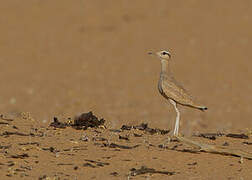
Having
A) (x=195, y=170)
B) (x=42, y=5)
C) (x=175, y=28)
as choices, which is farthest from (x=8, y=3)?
(x=195, y=170)

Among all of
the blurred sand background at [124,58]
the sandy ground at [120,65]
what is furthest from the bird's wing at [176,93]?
the blurred sand background at [124,58]

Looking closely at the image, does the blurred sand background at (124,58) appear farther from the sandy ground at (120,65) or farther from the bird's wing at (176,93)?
the bird's wing at (176,93)

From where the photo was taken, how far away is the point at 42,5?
32.6m

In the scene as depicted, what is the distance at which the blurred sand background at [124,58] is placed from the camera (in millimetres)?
22047

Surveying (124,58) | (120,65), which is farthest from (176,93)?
(124,58)

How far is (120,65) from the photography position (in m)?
27.2

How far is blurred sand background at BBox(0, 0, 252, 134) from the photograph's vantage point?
72.3 ft

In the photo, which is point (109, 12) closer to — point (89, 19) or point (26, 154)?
point (89, 19)

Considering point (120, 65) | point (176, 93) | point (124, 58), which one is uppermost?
point (124, 58)

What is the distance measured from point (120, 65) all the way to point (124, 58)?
2.58ft

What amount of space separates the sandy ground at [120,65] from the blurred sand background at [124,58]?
4 centimetres

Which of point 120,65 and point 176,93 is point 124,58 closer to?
point 120,65

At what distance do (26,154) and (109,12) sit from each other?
22982 mm

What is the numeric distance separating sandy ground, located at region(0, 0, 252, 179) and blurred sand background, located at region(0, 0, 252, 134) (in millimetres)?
39
